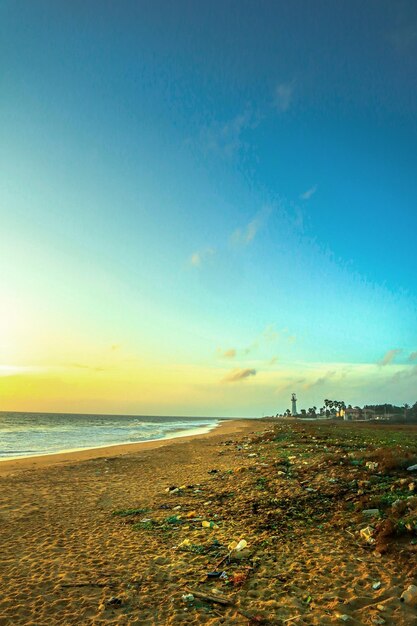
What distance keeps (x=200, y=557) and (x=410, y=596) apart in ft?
12.2

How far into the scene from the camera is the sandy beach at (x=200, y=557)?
5668 mm

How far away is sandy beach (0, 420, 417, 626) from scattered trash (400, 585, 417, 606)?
188mm

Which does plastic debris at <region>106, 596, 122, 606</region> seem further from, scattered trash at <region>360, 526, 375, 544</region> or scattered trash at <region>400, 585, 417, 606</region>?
scattered trash at <region>360, 526, 375, 544</region>

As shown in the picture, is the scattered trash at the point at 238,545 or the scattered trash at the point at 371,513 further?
the scattered trash at the point at 371,513

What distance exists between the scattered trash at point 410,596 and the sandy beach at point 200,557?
0.62ft

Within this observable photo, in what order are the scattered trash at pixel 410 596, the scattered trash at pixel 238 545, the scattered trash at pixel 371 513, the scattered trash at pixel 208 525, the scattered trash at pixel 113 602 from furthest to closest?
the scattered trash at pixel 208 525, the scattered trash at pixel 371 513, the scattered trash at pixel 238 545, the scattered trash at pixel 113 602, the scattered trash at pixel 410 596

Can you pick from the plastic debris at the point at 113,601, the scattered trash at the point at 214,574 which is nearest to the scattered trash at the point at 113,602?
the plastic debris at the point at 113,601

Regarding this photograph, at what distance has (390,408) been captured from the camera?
139 metres

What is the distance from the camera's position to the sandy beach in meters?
5.67

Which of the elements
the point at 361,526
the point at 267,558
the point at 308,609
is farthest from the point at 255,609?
the point at 361,526

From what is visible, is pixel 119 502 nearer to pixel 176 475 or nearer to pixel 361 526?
pixel 176 475

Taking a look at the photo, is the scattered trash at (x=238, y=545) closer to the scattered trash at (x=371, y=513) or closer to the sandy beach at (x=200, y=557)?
the sandy beach at (x=200, y=557)

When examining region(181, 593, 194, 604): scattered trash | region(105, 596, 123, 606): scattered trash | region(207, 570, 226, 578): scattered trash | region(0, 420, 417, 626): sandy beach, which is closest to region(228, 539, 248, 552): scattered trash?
region(0, 420, 417, 626): sandy beach

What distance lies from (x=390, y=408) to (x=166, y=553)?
14996 centimetres
